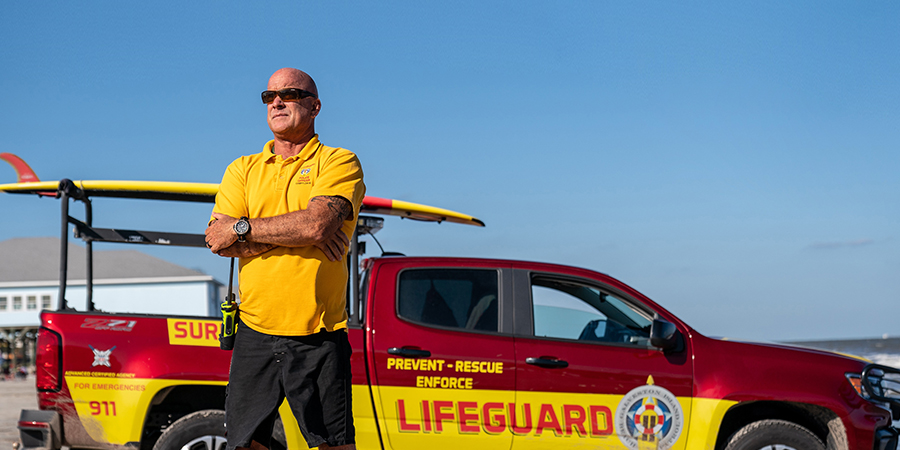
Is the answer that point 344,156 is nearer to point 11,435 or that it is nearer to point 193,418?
point 193,418

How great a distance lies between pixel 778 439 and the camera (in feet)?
15.2

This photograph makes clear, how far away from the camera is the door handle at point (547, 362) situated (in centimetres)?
456

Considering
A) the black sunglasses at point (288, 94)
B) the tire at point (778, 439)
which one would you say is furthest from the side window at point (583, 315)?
the black sunglasses at point (288, 94)

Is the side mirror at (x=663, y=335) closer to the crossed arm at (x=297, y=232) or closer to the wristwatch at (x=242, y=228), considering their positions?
the crossed arm at (x=297, y=232)

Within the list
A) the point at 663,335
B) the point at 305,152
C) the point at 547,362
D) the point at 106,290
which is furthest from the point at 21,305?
the point at 305,152

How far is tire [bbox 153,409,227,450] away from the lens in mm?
4449

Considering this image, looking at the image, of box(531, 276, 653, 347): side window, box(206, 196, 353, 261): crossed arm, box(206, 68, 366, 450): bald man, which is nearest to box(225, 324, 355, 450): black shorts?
box(206, 68, 366, 450): bald man

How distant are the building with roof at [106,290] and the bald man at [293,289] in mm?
38191

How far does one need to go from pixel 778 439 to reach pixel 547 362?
1.47 m

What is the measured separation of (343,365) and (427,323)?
189 cm

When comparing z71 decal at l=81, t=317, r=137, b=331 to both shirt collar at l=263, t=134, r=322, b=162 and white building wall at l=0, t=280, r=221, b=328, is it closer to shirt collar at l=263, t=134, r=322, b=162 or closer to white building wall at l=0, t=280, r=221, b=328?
shirt collar at l=263, t=134, r=322, b=162

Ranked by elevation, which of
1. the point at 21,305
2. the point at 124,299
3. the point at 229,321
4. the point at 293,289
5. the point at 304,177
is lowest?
the point at 21,305

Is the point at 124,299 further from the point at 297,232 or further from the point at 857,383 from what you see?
the point at 297,232

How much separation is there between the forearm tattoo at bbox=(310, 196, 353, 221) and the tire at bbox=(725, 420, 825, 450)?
309 centimetres
